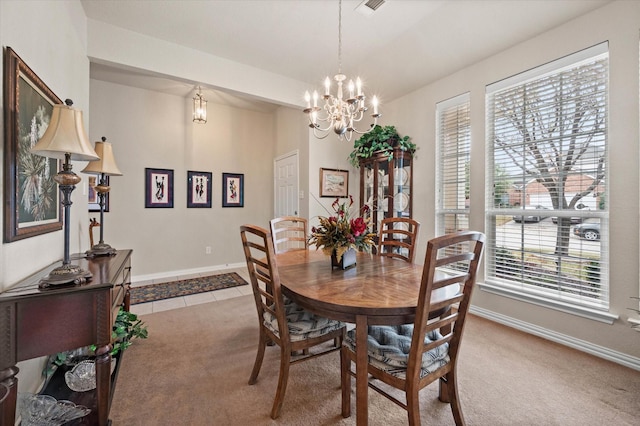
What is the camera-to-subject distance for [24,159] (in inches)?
57.5

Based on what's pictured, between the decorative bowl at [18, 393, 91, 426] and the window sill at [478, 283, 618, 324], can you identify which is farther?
the window sill at [478, 283, 618, 324]

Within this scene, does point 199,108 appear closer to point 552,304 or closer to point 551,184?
point 551,184

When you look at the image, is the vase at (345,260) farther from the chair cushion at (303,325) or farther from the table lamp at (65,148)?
the table lamp at (65,148)

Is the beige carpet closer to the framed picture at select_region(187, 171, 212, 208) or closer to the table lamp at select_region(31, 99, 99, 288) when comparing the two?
the table lamp at select_region(31, 99, 99, 288)

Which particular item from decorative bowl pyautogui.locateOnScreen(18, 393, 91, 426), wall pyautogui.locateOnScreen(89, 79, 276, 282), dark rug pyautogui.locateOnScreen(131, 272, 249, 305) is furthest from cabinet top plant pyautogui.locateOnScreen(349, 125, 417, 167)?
decorative bowl pyautogui.locateOnScreen(18, 393, 91, 426)

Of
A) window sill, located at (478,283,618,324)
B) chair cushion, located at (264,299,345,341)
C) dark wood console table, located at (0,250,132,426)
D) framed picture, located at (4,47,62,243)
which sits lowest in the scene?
window sill, located at (478,283,618,324)

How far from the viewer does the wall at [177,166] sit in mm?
4031

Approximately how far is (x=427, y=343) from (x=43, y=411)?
6.25 feet

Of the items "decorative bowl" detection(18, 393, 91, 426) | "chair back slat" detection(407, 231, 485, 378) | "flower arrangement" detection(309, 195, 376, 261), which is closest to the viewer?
"chair back slat" detection(407, 231, 485, 378)

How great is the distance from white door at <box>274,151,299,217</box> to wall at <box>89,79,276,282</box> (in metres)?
0.30

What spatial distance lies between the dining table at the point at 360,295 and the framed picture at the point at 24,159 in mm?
1414

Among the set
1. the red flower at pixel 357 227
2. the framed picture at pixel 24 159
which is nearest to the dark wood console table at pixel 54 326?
the framed picture at pixel 24 159

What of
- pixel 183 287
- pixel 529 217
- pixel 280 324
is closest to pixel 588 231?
pixel 529 217

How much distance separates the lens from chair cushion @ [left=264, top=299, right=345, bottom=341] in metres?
1.53
